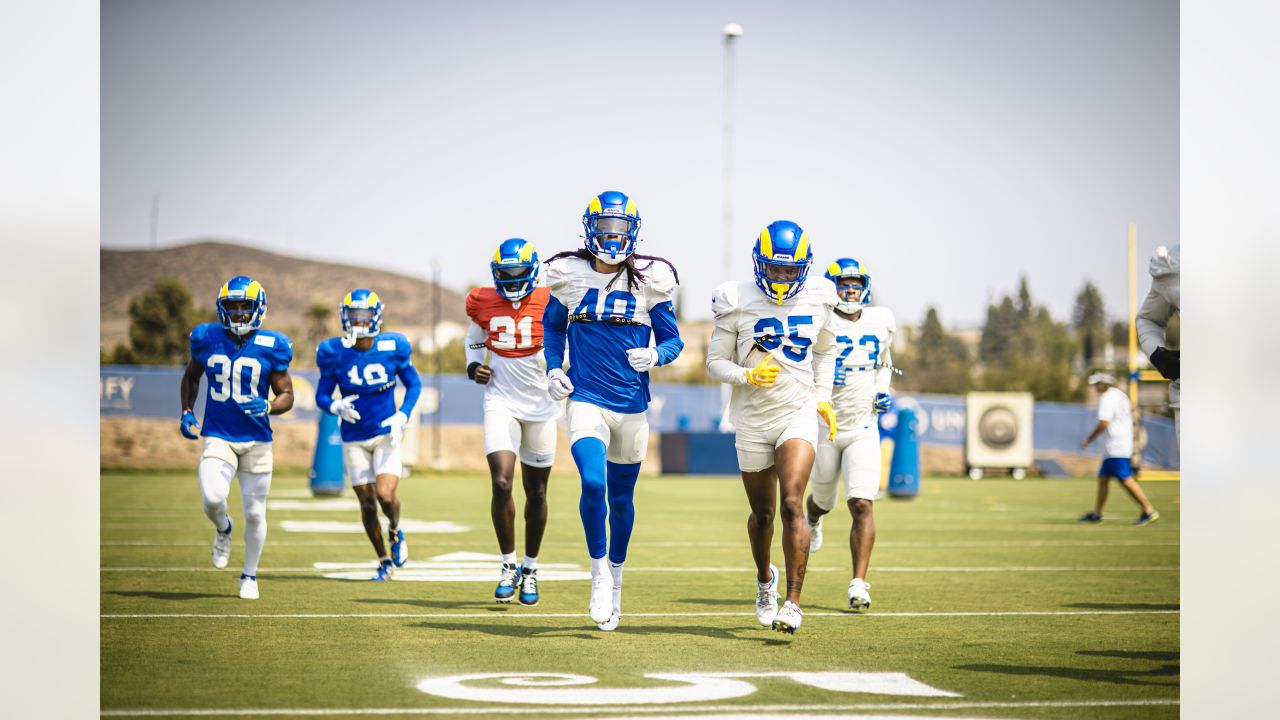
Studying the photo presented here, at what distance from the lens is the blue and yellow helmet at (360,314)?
1028 centimetres

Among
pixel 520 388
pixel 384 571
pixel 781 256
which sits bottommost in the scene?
pixel 384 571

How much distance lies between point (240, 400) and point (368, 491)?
1.46 meters

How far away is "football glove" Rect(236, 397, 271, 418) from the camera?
356 inches

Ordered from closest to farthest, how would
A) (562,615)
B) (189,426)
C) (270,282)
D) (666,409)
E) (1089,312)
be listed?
(562,615) → (189,426) → (666,409) → (270,282) → (1089,312)

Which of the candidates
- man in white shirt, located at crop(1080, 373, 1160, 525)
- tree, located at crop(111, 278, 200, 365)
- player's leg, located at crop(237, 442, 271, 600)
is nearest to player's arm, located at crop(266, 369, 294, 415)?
player's leg, located at crop(237, 442, 271, 600)

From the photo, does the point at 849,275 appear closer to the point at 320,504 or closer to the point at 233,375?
the point at 233,375

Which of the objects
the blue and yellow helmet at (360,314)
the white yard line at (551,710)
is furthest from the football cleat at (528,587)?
the white yard line at (551,710)

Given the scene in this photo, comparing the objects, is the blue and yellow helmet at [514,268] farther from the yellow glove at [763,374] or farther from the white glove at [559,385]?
the yellow glove at [763,374]

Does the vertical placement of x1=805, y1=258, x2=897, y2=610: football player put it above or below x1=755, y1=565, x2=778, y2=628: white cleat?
above

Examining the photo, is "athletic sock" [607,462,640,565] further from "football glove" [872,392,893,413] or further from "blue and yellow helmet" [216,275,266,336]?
"blue and yellow helmet" [216,275,266,336]

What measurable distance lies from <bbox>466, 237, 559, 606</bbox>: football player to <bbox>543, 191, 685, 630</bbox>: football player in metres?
1.01

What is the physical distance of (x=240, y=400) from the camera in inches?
356

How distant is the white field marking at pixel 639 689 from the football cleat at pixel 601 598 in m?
1.23

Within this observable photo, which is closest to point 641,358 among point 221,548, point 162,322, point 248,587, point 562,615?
point 562,615
